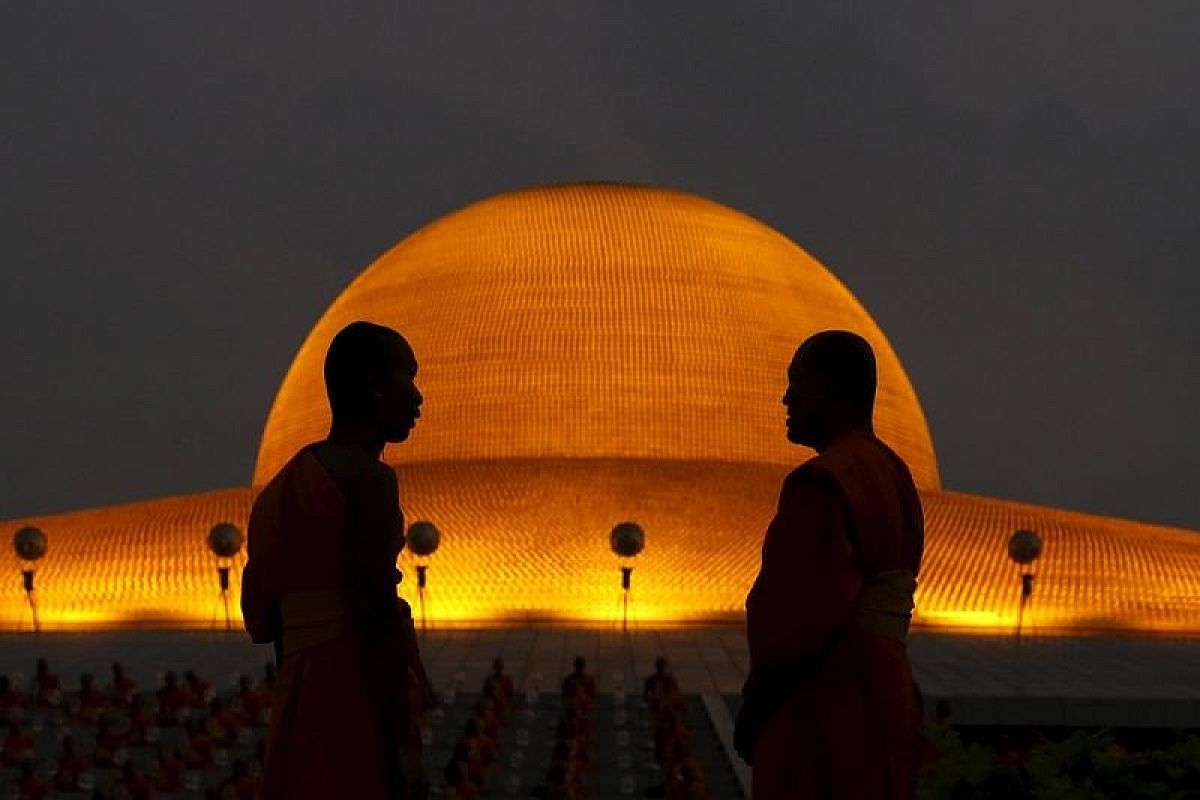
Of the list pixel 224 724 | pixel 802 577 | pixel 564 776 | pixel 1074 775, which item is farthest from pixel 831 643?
pixel 224 724

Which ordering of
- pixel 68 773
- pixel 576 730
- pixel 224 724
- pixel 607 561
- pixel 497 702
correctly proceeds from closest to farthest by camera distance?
pixel 68 773 → pixel 576 730 → pixel 224 724 → pixel 497 702 → pixel 607 561

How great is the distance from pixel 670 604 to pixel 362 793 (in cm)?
2231

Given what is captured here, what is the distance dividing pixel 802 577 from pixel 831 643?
0.24 m

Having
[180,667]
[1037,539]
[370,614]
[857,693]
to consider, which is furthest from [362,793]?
[1037,539]

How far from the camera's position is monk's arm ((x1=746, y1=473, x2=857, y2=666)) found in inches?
229

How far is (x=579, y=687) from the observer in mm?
17875

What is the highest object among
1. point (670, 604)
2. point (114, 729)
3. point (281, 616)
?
point (281, 616)

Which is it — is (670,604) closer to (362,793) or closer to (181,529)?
(181,529)

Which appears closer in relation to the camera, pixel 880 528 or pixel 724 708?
pixel 880 528

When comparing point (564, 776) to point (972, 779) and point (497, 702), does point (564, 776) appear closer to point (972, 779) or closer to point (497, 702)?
point (497, 702)

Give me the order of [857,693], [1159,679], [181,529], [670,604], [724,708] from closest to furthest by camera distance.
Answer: [857,693], [724,708], [1159,679], [670,604], [181,529]

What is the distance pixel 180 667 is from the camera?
2217 cm

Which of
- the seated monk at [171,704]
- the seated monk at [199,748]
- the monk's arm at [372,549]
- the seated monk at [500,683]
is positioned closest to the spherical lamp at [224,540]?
the seated monk at [171,704]

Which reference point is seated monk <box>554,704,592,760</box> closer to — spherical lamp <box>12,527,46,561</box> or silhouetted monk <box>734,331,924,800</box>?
silhouetted monk <box>734,331,924,800</box>
